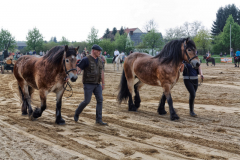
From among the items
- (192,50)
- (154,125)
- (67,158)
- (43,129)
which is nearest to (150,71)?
(192,50)

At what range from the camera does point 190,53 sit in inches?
230

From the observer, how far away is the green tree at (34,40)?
5778 cm

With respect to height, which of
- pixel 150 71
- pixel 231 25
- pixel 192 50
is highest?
pixel 231 25

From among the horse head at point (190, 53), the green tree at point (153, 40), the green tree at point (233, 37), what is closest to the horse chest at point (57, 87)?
the horse head at point (190, 53)

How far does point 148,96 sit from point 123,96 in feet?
7.64

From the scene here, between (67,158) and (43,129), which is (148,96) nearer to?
(43,129)

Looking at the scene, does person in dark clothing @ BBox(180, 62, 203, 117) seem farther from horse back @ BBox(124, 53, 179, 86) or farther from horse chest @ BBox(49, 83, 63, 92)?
horse chest @ BBox(49, 83, 63, 92)

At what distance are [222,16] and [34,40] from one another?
49136 mm

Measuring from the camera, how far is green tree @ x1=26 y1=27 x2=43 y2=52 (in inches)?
2275

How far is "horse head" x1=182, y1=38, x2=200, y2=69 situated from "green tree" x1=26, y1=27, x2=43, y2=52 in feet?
186

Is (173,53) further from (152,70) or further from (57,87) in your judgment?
(57,87)

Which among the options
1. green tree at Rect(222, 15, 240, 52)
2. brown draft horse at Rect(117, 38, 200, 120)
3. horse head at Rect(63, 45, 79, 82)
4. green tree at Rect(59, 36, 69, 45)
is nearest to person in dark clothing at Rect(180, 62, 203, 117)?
brown draft horse at Rect(117, 38, 200, 120)

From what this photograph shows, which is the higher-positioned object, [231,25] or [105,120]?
[231,25]

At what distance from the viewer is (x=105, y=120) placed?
5816 millimetres
